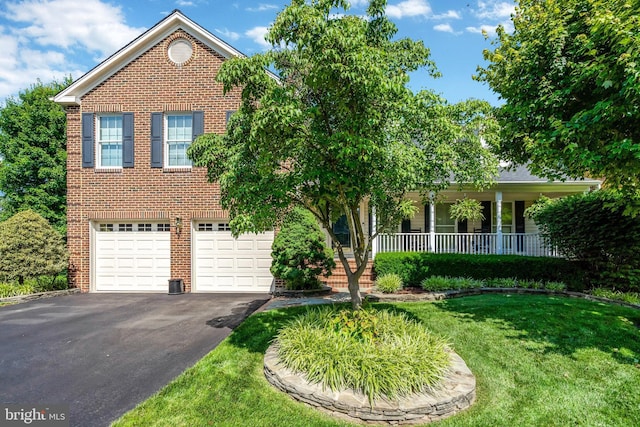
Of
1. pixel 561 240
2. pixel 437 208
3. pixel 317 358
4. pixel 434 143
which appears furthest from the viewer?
pixel 437 208

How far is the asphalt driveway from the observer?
166 inches

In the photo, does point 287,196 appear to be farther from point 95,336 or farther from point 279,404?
point 95,336

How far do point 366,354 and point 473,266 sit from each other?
285 inches

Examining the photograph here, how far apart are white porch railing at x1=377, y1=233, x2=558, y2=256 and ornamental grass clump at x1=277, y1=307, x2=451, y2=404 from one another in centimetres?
672

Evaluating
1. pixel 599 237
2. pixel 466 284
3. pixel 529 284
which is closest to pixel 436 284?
pixel 466 284

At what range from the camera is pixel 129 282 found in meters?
11.0

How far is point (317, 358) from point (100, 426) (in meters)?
2.62

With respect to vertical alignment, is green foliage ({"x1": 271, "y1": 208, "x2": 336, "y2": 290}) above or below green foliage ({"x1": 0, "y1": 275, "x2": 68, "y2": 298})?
above

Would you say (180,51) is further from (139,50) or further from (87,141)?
(87,141)

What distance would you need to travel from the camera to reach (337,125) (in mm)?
4750

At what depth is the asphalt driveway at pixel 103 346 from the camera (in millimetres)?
4215

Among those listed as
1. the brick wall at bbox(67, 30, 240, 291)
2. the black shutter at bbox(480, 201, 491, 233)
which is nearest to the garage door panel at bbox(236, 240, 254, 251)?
the brick wall at bbox(67, 30, 240, 291)

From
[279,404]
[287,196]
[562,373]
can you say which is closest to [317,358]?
[279,404]

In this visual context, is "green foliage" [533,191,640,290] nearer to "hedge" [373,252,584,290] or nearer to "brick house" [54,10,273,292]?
"hedge" [373,252,584,290]
